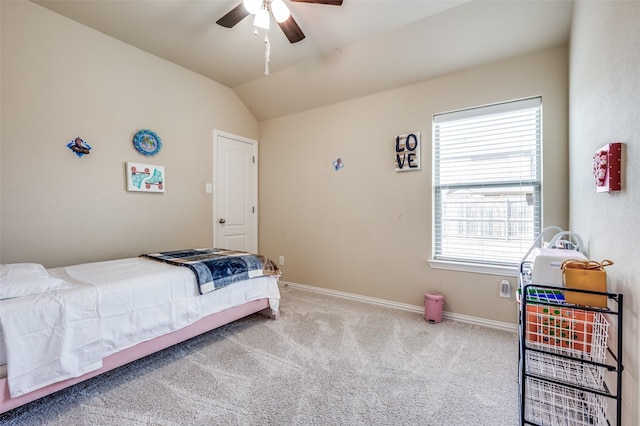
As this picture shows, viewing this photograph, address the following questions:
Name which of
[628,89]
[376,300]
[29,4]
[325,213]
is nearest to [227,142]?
[325,213]

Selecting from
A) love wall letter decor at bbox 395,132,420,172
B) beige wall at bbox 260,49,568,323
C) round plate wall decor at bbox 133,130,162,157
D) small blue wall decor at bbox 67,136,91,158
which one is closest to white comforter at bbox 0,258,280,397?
small blue wall decor at bbox 67,136,91,158

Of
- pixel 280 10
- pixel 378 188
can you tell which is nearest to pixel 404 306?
pixel 378 188

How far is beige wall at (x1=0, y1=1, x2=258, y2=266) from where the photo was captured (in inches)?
94.3

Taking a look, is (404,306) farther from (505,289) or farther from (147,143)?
(147,143)

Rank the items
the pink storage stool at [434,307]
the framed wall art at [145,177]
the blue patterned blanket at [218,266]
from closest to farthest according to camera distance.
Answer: the blue patterned blanket at [218,266], the pink storage stool at [434,307], the framed wall art at [145,177]

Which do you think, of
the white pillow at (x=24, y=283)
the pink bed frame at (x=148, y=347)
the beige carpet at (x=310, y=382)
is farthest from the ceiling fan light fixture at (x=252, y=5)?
the beige carpet at (x=310, y=382)

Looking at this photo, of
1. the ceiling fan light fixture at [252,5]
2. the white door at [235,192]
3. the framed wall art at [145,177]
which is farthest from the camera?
the white door at [235,192]

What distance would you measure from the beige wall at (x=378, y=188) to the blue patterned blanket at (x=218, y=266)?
3.82 feet

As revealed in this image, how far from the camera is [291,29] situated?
2381mm

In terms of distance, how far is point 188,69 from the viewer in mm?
3572

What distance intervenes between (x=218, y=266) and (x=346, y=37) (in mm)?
2496

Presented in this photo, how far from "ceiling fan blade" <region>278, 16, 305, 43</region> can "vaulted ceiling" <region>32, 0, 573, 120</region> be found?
0.80ft

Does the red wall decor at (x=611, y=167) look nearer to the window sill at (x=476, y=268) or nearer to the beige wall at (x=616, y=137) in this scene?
the beige wall at (x=616, y=137)

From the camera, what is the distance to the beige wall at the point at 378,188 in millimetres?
2572
